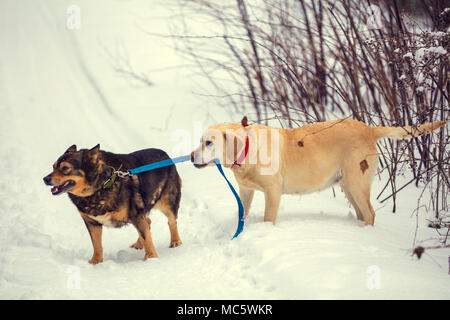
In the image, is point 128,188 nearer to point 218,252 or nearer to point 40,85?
point 218,252

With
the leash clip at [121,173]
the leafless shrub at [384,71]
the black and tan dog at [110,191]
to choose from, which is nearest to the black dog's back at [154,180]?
the black and tan dog at [110,191]

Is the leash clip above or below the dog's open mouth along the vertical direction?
above

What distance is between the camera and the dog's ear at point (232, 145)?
3.84 meters

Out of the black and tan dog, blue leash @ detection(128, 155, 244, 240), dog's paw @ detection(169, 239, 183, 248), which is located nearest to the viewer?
the black and tan dog

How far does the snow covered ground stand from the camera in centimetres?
310

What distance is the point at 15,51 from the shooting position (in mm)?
11180

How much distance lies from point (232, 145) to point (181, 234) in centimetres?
118

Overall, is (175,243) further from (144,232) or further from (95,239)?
(95,239)

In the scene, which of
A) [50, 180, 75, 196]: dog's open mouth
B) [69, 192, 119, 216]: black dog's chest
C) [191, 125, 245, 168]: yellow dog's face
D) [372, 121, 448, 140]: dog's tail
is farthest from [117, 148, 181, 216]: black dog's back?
[372, 121, 448, 140]: dog's tail

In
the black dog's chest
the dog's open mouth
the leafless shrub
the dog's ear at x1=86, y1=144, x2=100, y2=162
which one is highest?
the leafless shrub

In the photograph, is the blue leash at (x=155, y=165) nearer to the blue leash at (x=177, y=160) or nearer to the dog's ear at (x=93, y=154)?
the blue leash at (x=177, y=160)

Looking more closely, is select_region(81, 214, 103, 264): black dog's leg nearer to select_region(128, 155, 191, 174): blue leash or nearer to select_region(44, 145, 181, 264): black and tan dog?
select_region(44, 145, 181, 264): black and tan dog

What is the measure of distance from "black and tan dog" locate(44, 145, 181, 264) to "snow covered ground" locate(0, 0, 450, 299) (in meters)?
0.24

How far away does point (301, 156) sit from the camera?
13.2ft
